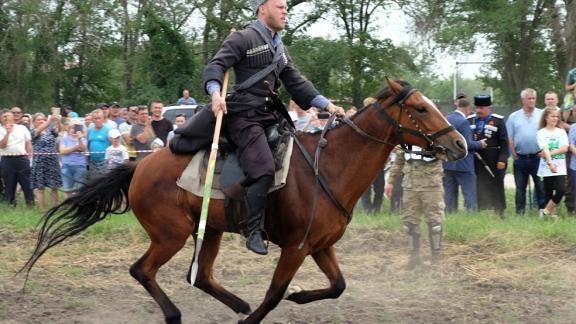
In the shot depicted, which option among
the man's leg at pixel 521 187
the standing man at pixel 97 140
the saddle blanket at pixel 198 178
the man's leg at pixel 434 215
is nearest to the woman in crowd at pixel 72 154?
the standing man at pixel 97 140

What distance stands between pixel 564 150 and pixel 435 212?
3.23m

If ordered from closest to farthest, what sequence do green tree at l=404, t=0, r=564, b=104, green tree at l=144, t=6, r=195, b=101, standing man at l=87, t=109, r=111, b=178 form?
standing man at l=87, t=109, r=111, b=178 < green tree at l=404, t=0, r=564, b=104 < green tree at l=144, t=6, r=195, b=101

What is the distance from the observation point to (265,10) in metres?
6.55

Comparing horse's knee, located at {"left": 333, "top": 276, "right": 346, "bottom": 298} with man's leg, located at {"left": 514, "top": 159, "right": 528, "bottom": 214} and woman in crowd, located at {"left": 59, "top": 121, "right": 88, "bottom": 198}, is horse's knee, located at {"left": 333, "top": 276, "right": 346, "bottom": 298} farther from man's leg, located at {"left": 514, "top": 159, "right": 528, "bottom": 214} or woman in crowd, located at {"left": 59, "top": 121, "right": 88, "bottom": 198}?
woman in crowd, located at {"left": 59, "top": 121, "right": 88, "bottom": 198}

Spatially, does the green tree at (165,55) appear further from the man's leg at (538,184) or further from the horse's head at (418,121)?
the horse's head at (418,121)

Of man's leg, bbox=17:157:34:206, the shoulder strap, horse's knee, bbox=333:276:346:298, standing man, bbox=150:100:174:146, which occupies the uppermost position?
the shoulder strap

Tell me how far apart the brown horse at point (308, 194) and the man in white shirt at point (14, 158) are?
21.6 feet

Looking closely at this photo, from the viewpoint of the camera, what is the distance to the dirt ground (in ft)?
23.2

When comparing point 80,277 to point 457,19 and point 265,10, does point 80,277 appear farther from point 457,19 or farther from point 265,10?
point 457,19

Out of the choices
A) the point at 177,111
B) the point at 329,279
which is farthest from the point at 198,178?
the point at 177,111

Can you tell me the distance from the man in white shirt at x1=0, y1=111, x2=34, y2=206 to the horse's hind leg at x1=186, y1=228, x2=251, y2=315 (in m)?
6.65

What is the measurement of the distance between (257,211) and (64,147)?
7.24 m

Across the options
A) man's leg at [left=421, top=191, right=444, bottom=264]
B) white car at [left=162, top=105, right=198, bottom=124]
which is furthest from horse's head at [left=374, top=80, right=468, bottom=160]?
white car at [left=162, top=105, right=198, bottom=124]

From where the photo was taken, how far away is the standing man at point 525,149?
11773 millimetres
